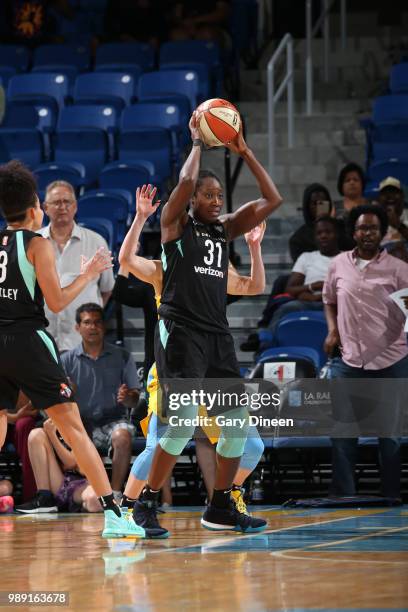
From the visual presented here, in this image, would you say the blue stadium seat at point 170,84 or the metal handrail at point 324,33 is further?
the metal handrail at point 324,33

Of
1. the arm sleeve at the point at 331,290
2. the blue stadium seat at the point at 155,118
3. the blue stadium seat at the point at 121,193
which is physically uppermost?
the blue stadium seat at the point at 155,118

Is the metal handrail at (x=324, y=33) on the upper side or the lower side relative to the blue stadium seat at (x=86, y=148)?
upper

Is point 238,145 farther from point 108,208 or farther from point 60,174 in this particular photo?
point 60,174

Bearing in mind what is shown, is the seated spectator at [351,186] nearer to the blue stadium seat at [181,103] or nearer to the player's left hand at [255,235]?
the blue stadium seat at [181,103]

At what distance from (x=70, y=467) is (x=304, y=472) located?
1688 mm

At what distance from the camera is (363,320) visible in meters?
8.74

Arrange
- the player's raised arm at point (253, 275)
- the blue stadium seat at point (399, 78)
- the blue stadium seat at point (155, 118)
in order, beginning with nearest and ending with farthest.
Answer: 1. the player's raised arm at point (253, 275)
2. the blue stadium seat at point (155, 118)
3. the blue stadium seat at point (399, 78)

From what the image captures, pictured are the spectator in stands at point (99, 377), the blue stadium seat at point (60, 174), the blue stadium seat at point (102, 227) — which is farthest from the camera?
the blue stadium seat at point (60, 174)

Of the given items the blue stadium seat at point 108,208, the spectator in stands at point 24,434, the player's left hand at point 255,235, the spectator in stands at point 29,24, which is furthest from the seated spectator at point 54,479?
the spectator in stands at point 29,24

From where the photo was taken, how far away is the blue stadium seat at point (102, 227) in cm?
1111

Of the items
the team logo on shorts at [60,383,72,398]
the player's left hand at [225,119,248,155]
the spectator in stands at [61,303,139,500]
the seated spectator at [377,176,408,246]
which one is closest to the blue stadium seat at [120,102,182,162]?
the seated spectator at [377,176,408,246]

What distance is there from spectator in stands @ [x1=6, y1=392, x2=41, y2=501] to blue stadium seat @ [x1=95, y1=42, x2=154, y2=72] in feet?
22.4

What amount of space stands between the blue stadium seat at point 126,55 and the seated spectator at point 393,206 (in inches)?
210

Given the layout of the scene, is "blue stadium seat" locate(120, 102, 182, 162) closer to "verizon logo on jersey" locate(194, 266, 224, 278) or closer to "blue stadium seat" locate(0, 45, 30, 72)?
"blue stadium seat" locate(0, 45, 30, 72)
